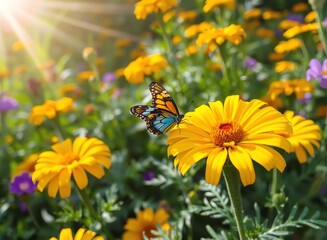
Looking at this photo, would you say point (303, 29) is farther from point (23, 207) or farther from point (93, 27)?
point (93, 27)

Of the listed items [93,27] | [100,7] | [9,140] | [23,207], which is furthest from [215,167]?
[100,7]

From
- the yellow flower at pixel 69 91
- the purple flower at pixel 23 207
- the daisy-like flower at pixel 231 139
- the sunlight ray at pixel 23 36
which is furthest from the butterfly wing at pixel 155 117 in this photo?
the sunlight ray at pixel 23 36

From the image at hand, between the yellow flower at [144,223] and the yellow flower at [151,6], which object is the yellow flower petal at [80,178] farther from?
the yellow flower at [151,6]

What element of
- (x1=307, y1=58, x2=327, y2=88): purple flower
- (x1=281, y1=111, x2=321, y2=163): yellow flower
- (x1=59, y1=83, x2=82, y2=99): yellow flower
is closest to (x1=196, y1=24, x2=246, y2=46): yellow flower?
(x1=307, y1=58, x2=327, y2=88): purple flower

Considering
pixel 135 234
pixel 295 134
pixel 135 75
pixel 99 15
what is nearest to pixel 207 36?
pixel 135 75

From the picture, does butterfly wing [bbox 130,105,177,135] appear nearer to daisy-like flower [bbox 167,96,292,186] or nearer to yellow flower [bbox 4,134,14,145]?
daisy-like flower [bbox 167,96,292,186]

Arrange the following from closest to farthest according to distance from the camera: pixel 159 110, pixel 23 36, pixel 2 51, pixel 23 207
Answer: pixel 159 110, pixel 23 207, pixel 23 36, pixel 2 51
